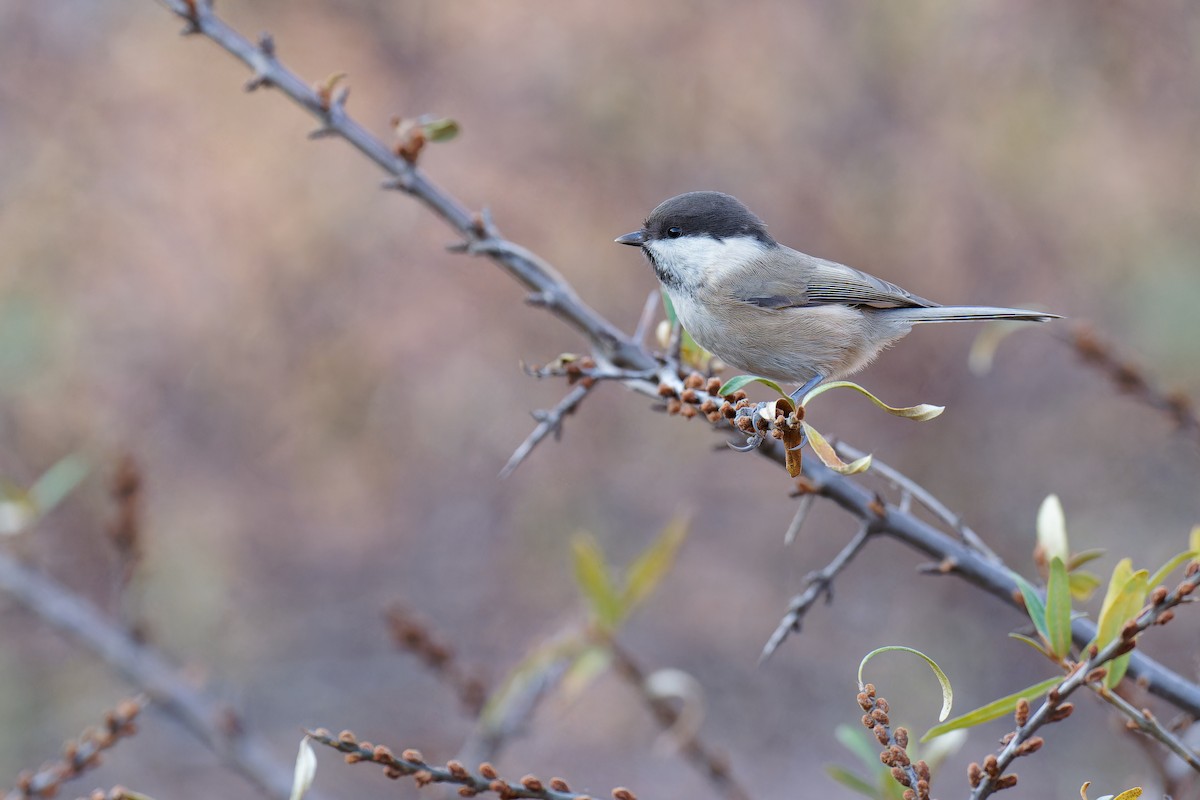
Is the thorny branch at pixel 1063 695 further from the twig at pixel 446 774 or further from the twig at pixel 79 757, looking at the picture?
the twig at pixel 79 757

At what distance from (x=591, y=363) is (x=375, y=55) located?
563cm

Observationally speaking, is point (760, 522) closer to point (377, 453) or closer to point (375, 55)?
point (377, 453)

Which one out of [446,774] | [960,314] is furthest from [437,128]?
[960,314]

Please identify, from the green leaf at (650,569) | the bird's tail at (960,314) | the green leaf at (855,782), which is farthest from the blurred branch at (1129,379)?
the green leaf at (855,782)

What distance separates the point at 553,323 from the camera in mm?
7309

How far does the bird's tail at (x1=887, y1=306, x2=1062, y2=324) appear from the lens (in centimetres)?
271

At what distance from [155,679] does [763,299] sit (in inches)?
87.0

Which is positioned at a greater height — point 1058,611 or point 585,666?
point 585,666

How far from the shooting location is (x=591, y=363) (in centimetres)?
229

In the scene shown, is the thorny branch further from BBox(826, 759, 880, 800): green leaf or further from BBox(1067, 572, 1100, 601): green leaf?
BBox(1067, 572, 1100, 601): green leaf

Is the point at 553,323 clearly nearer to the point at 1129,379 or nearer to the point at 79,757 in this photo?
the point at 1129,379

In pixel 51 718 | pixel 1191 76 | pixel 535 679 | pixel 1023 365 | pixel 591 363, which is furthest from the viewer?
pixel 1023 365

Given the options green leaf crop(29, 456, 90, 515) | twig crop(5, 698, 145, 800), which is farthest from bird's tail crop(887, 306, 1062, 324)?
green leaf crop(29, 456, 90, 515)

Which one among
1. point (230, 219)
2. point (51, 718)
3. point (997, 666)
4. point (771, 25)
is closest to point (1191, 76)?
point (771, 25)
